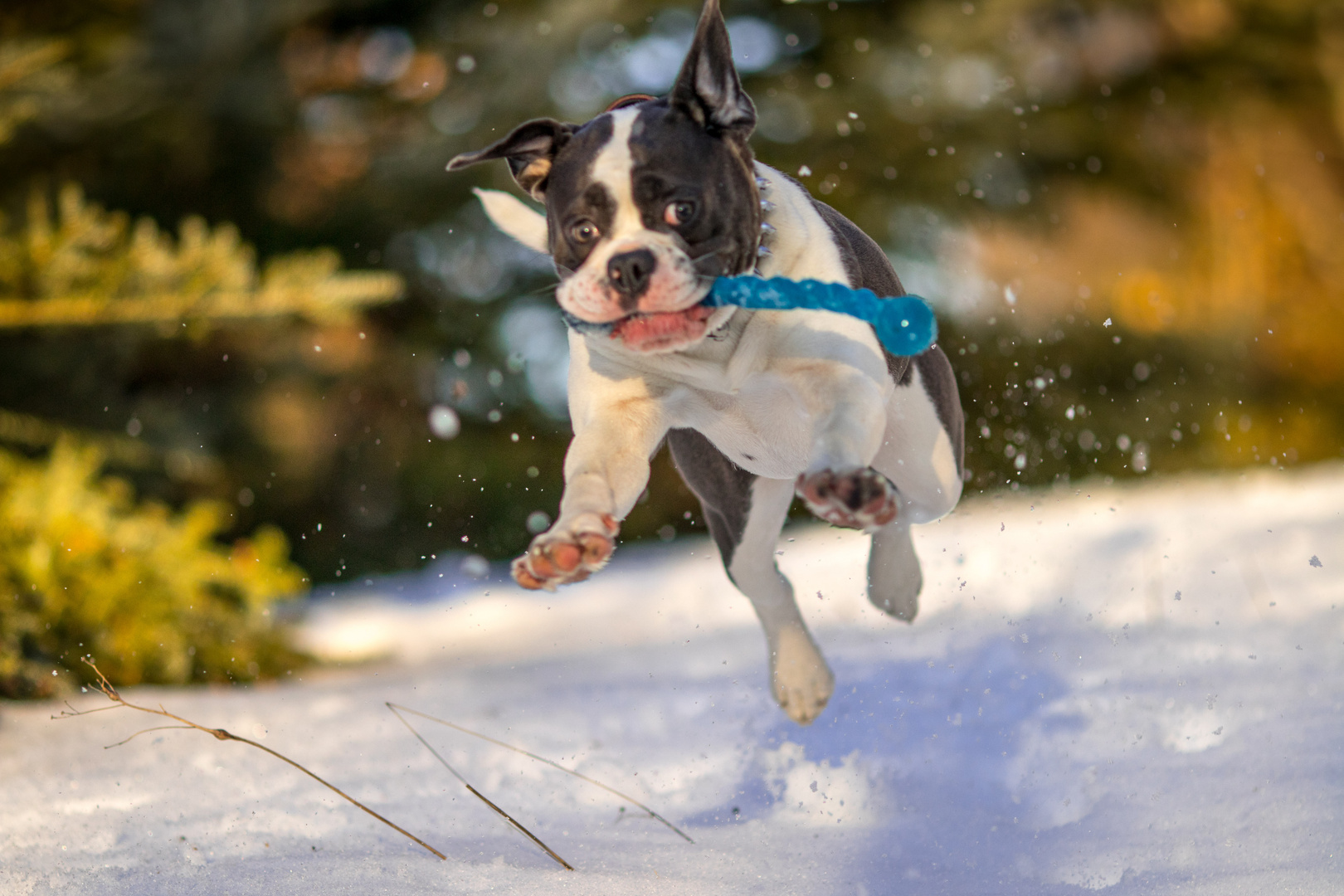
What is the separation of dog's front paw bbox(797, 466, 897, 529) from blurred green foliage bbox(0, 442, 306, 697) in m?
3.23

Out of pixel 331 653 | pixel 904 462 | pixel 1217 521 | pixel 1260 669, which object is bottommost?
pixel 1217 521

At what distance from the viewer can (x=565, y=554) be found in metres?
1.96

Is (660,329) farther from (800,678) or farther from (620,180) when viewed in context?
(800,678)

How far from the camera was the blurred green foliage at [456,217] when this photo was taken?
5230 millimetres

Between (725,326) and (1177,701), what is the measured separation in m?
1.98

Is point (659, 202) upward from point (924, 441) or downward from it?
upward

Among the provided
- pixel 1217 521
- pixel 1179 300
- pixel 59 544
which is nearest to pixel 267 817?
pixel 59 544

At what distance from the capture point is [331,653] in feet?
19.0

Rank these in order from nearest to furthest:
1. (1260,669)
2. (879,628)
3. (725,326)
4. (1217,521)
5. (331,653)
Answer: (725,326) < (1260,669) < (879,628) < (331,653) < (1217,521)

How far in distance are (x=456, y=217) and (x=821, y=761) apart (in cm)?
421

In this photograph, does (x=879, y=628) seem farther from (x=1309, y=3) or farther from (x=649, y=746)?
(x=1309, y=3)

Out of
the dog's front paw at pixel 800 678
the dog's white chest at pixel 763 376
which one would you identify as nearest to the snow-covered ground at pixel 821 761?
the dog's front paw at pixel 800 678

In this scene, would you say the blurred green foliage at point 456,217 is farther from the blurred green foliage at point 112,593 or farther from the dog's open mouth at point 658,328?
the dog's open mouth at point 658,328

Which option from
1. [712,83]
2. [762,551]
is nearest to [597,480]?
[712,83]
